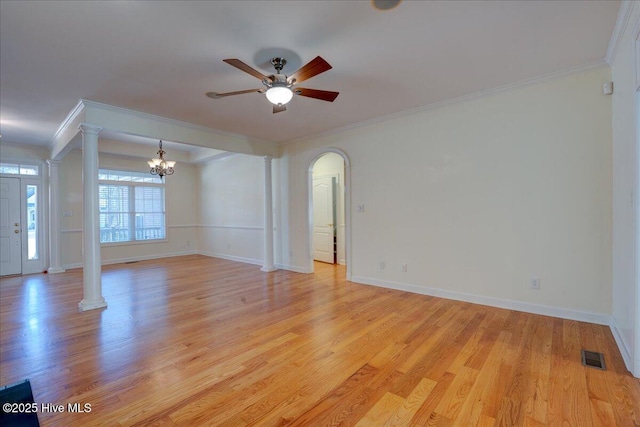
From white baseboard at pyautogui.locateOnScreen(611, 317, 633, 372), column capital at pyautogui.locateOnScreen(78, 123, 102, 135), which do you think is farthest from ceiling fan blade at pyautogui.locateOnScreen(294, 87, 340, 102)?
white baseboard at pyautogui.locateOnScreen(611, 317, 633, 372)

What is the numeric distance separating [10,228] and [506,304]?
29.2 ft

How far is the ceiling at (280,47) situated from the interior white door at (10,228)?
310cm

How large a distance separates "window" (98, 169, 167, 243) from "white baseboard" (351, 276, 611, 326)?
6270 mm

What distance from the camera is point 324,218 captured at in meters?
7.03

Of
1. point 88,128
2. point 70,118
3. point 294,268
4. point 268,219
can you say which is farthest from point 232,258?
point 88,128

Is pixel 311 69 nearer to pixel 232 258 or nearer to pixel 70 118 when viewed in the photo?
pixel 70 118

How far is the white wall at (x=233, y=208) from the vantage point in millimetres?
6934

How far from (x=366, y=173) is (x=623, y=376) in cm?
356

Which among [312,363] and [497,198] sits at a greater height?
[497,198]

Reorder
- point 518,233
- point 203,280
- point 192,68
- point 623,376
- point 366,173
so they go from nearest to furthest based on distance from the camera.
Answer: point 623,376, point 192,68, point 518,233, point 366,173, point 203,280

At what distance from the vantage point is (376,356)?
250cm

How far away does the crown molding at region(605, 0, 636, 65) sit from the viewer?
2.09 metres

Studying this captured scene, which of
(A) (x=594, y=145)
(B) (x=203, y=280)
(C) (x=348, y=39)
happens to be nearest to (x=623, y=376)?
(A) (x=594, y=145)

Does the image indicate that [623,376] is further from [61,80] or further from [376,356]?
[61,80]
